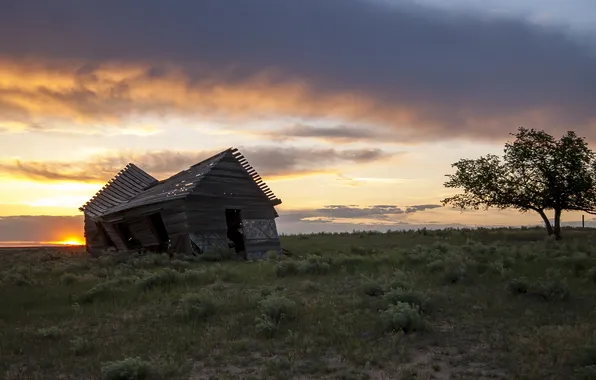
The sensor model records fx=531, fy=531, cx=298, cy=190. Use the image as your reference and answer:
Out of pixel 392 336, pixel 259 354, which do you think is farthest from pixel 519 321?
pixel 259 354

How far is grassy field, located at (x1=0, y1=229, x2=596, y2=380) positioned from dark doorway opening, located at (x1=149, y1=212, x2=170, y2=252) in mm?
12893

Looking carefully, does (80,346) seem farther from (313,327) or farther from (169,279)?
(169,279)

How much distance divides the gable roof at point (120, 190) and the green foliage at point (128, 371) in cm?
2830

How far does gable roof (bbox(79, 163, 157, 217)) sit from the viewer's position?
118 ft

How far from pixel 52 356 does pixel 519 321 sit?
8.66 metres

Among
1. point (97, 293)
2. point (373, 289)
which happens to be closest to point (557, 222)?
point (373, 289)

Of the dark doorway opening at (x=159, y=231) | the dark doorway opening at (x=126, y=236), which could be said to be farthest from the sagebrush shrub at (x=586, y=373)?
the dark doorway opening at (x=126, y=236)

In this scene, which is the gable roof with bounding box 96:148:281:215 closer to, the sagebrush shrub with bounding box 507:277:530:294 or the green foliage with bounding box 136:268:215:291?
the green foliage with bounding box 136:268:215:291

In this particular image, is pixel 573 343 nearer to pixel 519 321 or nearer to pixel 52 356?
pixel 519 321

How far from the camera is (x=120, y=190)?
36.9 metres

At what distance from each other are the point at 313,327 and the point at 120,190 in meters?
29.8

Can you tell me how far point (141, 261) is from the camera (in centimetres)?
2347

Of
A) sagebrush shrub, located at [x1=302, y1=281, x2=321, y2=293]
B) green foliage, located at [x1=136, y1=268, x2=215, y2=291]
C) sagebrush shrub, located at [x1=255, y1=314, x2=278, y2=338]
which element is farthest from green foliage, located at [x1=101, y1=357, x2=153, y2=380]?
green foliage, located at [x1=136, y1=268, x2=215, y2=291]

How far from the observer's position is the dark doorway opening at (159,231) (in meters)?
29.8
